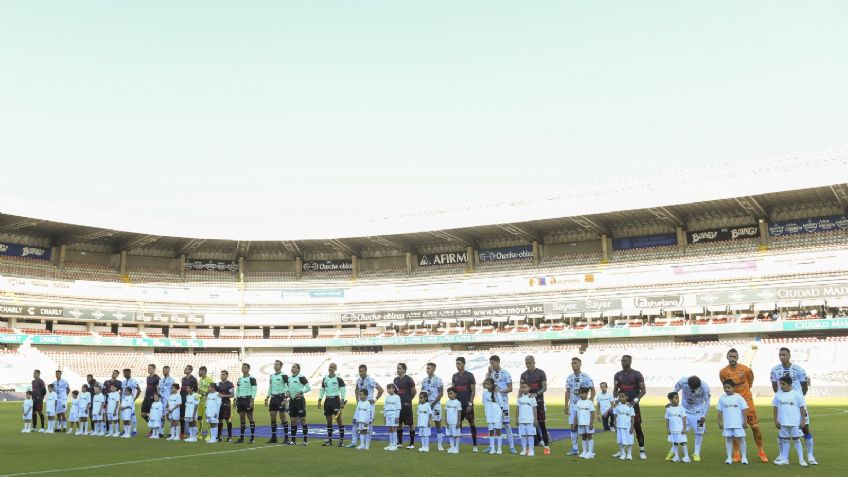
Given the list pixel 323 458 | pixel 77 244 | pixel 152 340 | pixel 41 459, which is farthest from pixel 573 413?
pixel 77 244

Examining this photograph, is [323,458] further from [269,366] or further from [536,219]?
[269,366]

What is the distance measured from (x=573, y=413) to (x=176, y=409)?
1069cm

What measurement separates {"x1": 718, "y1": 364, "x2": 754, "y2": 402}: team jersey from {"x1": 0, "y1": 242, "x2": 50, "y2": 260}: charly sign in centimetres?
5707

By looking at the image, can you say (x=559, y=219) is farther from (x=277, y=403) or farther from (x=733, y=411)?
(x=733, y=411)

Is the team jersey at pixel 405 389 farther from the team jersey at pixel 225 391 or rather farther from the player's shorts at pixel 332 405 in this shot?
the team jersey at pixel 225 391

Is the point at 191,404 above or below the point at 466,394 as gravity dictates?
below

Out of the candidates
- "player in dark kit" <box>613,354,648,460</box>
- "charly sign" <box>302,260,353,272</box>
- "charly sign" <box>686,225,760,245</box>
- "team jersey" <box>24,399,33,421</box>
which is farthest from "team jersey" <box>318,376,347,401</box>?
"charly sign" <box>302,260,353,272</box>

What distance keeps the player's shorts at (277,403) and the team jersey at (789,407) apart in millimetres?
11031

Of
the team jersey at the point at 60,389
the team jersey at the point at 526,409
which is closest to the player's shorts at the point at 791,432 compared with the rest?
the team jersey at the point at 526,409

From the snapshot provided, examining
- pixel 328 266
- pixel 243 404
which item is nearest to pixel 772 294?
pixel 328 266

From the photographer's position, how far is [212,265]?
6575cm

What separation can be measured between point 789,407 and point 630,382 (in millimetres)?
2919

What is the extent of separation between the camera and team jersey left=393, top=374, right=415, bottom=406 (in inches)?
653

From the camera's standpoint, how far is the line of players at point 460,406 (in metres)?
13.1
